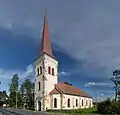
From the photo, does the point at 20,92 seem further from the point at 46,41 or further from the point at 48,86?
the point at 48,86

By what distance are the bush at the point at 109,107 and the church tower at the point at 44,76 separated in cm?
1999

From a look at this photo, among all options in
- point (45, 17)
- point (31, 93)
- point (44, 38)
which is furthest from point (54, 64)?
point (31, 93)

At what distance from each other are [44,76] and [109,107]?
83.4 ft

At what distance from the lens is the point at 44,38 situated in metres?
78.4

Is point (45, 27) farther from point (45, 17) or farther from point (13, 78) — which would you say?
point (13, 78)

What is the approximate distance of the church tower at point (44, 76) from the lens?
69.9 meters

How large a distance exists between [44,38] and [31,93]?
42.0 metres

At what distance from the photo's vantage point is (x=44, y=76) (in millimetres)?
70188

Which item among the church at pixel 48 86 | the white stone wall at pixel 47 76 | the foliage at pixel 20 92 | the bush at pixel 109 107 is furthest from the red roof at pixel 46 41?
the foliage at pixel 20 92

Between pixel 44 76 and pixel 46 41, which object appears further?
pixel 46 41

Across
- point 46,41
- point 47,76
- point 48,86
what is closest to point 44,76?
point 47,76

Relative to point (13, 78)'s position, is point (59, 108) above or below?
below

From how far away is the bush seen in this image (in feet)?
156

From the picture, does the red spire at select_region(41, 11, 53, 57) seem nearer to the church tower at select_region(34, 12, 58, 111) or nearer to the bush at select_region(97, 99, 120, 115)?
the church tower at select_region(34, 12, 58, 111)
